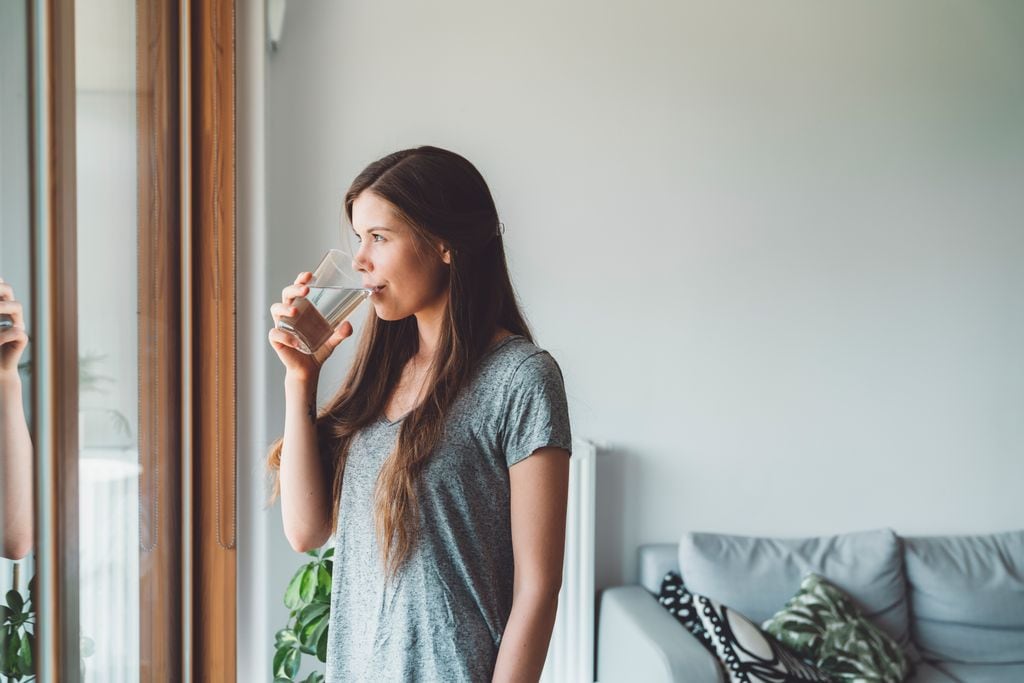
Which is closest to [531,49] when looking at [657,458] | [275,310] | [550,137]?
[550,137]

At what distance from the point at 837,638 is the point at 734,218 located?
4.05 feet

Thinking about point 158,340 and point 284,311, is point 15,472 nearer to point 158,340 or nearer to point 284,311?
point 284,311

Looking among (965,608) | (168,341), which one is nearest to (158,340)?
(168,341)

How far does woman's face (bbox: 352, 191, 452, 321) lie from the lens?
1105 mm

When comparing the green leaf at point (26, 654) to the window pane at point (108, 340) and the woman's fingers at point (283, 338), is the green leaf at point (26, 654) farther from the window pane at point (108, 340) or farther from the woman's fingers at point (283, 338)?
the woman's fingers at point (283, 338)

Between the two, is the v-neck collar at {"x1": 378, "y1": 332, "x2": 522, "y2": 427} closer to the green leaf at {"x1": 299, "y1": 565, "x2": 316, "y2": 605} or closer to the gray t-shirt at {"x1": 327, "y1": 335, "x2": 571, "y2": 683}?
the gray t-shirt at {"x1": 327, "y1": 335, "x2": 571, "y2": 683}

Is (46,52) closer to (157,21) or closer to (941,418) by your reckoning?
(157,21)

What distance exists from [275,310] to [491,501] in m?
0.39

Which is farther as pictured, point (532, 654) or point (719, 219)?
point (719, 219)

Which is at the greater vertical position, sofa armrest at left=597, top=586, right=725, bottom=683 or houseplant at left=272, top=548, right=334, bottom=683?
houseplant at left=272, top=548, right=334, bottom=683

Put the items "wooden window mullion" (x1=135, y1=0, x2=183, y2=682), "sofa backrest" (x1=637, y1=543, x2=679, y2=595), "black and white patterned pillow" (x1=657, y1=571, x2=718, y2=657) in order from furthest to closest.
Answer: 1. "sofa backrest" (x1=637, y1=543, x2=679, y2=595)
2. "black and white patterned pillow" (x1=657, y1=571, x2=718, y2=657)
3. "wooden window mullion" (x1=135, y1=0, x2=183, y2=682)

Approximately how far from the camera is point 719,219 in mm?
2555

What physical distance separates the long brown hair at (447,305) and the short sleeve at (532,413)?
0.08 meters

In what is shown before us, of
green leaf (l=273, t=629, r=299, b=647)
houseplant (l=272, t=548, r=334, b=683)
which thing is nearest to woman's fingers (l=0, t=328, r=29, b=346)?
houseplant (l=272, t=548, r=334, b=683)
